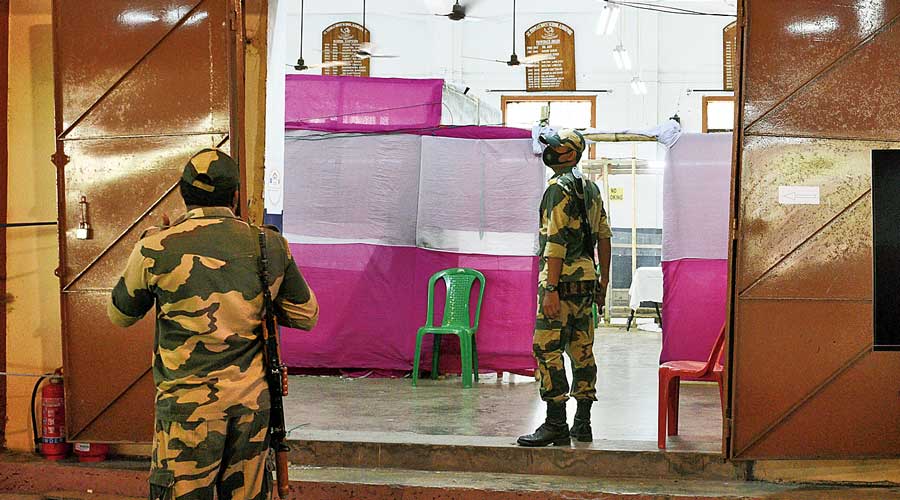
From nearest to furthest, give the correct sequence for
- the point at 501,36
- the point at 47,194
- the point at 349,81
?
the point at 47,194 < the point at 349,81 < the point at 501,36

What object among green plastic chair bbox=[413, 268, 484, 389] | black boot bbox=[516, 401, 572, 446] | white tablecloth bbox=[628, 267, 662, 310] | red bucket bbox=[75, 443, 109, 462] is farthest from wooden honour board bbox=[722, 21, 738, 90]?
red bucket bbox=[75, 443, 109, 462]

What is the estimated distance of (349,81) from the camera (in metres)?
8.90

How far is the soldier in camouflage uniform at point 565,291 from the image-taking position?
561 cm

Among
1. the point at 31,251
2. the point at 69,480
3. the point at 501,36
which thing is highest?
the point at 501,36

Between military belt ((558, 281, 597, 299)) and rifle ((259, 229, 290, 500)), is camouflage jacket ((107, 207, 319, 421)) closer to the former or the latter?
rifle ((259, 229, 290, 500))

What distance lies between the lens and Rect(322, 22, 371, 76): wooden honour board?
1630 centimetres

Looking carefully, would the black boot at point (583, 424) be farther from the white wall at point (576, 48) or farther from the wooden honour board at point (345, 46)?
the white wall at point (576, 48)

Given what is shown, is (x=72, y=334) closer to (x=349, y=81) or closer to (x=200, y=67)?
(x=200, y=67)

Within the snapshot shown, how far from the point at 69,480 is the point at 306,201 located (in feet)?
12.5

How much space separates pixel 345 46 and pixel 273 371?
13.7 m

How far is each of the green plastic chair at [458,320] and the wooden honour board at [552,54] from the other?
780cm

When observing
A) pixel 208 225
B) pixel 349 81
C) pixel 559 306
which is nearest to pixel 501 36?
pixel 349 81

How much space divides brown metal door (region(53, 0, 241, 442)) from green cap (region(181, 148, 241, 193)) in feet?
6.53

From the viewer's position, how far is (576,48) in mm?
17812
